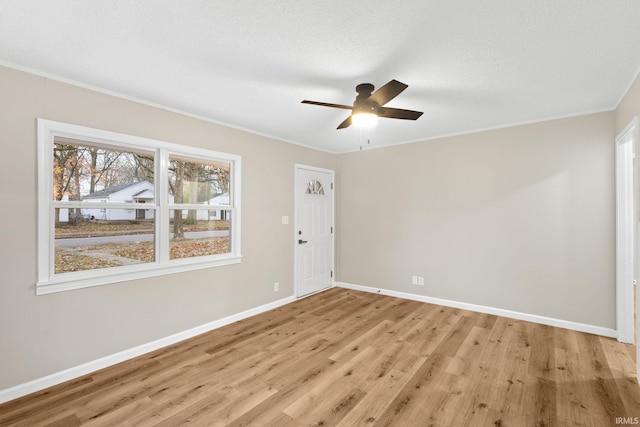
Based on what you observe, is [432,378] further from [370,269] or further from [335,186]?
[335,186]

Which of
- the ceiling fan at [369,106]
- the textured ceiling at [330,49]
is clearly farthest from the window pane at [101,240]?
the ceiling fan at [369,106]

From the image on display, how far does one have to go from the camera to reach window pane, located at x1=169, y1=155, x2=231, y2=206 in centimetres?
332

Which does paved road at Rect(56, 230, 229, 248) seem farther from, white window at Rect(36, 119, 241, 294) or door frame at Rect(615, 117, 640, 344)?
door frame at Rect(615, 117, 640, 344)

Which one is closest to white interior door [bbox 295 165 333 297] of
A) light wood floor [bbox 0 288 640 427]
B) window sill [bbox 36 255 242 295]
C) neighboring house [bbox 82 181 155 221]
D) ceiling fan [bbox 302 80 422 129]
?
light wood floor [bbox 0 288 640 427]

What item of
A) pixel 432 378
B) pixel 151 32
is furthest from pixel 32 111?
pixel 432 378

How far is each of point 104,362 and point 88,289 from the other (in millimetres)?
688

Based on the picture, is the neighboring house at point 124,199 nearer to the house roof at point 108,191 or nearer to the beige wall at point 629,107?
the house roof at point 108,191

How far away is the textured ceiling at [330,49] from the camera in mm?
1648

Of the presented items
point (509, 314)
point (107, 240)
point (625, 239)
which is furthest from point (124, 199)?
point (625, 239)

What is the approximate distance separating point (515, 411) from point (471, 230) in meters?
2.45

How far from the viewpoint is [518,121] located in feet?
12.1

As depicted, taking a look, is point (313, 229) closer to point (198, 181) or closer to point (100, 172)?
point (198, 181)

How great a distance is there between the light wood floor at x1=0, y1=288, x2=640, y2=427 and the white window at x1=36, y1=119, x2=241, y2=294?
923 mm

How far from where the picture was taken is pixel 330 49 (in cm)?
202
